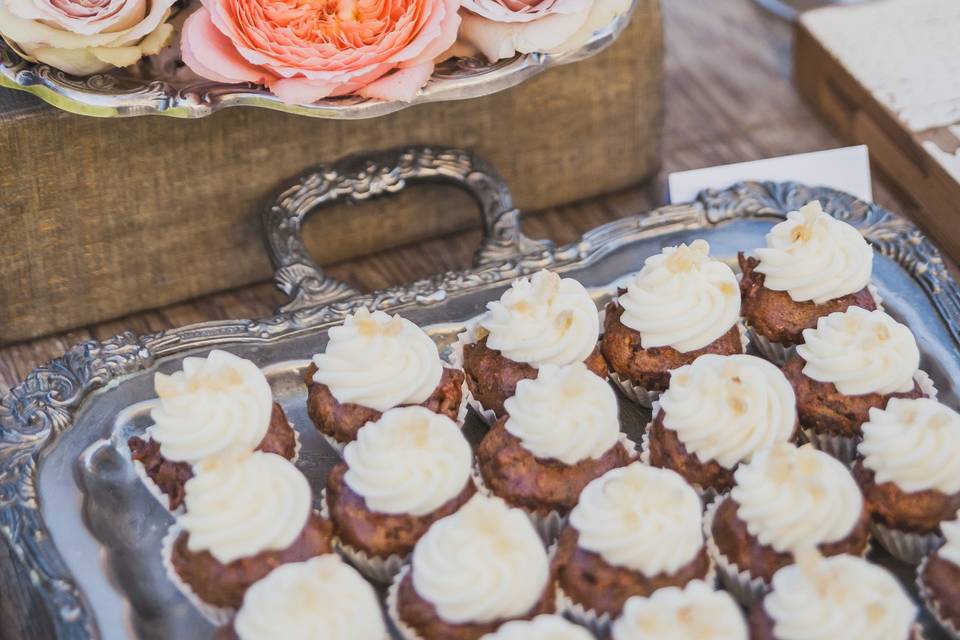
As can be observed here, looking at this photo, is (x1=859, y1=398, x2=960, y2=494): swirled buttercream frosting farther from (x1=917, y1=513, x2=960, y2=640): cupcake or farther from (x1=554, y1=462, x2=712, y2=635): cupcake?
(x1=554, y1=462, x2=712, y2=635): cupcake

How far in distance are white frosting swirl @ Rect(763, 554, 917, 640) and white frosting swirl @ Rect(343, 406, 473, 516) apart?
0.47m

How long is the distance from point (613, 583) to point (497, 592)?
168 mm

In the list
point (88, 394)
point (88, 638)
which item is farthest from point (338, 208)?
point (88, 638)

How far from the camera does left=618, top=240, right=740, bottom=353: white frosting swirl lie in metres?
1.98

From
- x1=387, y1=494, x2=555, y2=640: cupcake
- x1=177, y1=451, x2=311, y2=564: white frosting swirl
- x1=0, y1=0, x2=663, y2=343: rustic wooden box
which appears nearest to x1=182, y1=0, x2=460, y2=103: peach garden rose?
x1=0, y1=0, x2=663, y2=343: rustic wooden box

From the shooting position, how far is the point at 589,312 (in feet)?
6.57

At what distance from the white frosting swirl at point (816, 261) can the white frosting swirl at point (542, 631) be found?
778 millimetres

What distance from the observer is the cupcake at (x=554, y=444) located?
1.79 m

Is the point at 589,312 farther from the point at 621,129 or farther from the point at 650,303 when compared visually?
the point at 621,129

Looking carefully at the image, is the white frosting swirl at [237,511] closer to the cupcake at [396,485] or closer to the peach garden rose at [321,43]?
the cupcake at [396,485]

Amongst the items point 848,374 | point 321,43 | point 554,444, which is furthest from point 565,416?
point 321,43

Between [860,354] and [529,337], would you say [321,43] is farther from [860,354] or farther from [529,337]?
[860,354]

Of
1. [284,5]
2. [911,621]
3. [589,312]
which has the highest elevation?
[284,5]

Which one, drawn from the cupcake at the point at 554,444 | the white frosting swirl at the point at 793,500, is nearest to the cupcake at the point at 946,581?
the white frosting swirl at the point at 793,500
